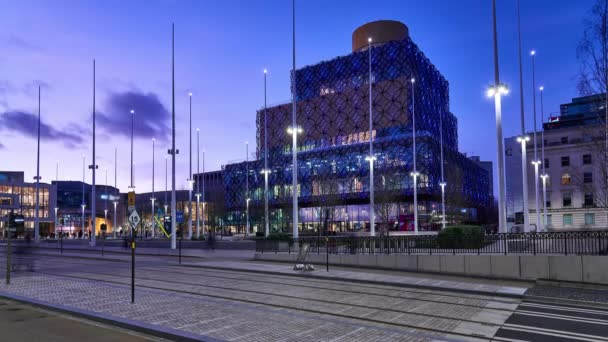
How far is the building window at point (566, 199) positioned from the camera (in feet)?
249

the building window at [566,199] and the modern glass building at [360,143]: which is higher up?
the modern glass building at [360,143]

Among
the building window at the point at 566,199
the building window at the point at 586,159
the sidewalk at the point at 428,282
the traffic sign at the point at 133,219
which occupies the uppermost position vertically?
the building window at the point at 586,159

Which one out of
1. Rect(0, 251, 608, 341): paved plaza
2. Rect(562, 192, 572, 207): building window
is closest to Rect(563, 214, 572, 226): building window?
Rect(562, 192, 572, 207): building window

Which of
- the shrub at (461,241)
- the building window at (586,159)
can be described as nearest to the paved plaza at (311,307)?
the shrub at (461,241)

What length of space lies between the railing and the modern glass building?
43386mm

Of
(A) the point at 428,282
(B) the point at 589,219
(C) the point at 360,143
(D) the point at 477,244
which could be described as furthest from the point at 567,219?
(A) the point at 428,282

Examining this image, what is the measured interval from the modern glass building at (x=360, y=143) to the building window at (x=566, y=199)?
50.5 ft

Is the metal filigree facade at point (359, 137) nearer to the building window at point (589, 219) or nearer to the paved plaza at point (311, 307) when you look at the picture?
the building window at point (589, 219)

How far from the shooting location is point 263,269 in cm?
2311

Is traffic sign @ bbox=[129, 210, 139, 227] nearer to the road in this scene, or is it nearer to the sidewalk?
the road

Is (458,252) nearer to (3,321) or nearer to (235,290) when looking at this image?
(235,290)

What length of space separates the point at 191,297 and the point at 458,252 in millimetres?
13628

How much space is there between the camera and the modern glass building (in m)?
81.4

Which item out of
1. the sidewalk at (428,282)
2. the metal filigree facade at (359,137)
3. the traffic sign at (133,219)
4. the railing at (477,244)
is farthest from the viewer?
the metal filigree facade at (359,137)
